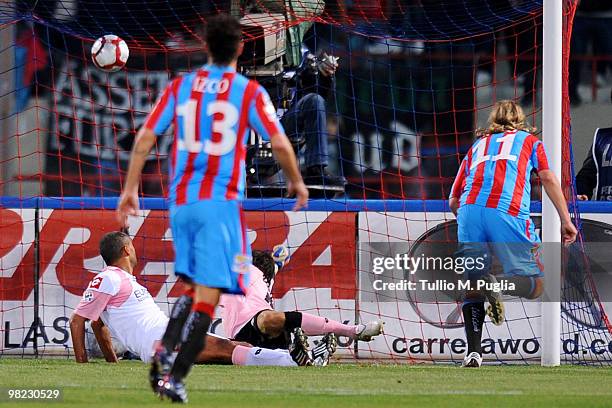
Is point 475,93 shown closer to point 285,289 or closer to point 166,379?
point 285,289

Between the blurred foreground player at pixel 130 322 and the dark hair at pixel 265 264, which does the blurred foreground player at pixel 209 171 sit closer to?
the blurred foreground player at pixel 130 322

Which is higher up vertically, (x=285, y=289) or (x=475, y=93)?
(x=475, y=93)

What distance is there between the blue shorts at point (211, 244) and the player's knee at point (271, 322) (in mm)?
3067

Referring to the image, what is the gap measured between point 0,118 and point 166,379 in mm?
8091

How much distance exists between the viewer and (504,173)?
9391mm

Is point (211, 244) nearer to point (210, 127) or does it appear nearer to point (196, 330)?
point (196, 330)

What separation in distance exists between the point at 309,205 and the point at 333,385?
3.41 meters

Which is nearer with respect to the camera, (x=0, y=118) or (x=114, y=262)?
(x=114, y=262)

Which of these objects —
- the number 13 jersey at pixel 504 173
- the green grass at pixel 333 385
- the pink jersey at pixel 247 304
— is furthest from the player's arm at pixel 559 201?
the pink jersey at pixel 247 304

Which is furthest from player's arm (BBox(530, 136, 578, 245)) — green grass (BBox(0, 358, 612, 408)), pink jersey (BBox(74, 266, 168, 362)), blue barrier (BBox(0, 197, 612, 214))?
pink jersey (BBox(74, 266, 168, 362))

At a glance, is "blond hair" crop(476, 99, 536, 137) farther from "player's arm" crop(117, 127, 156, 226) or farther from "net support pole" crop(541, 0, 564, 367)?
"player's arm" crop(117, 127, 156, 226)

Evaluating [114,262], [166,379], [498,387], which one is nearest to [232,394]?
[166,379]

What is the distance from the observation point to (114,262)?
31.3 feet

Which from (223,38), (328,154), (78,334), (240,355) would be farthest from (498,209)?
(223,38)
